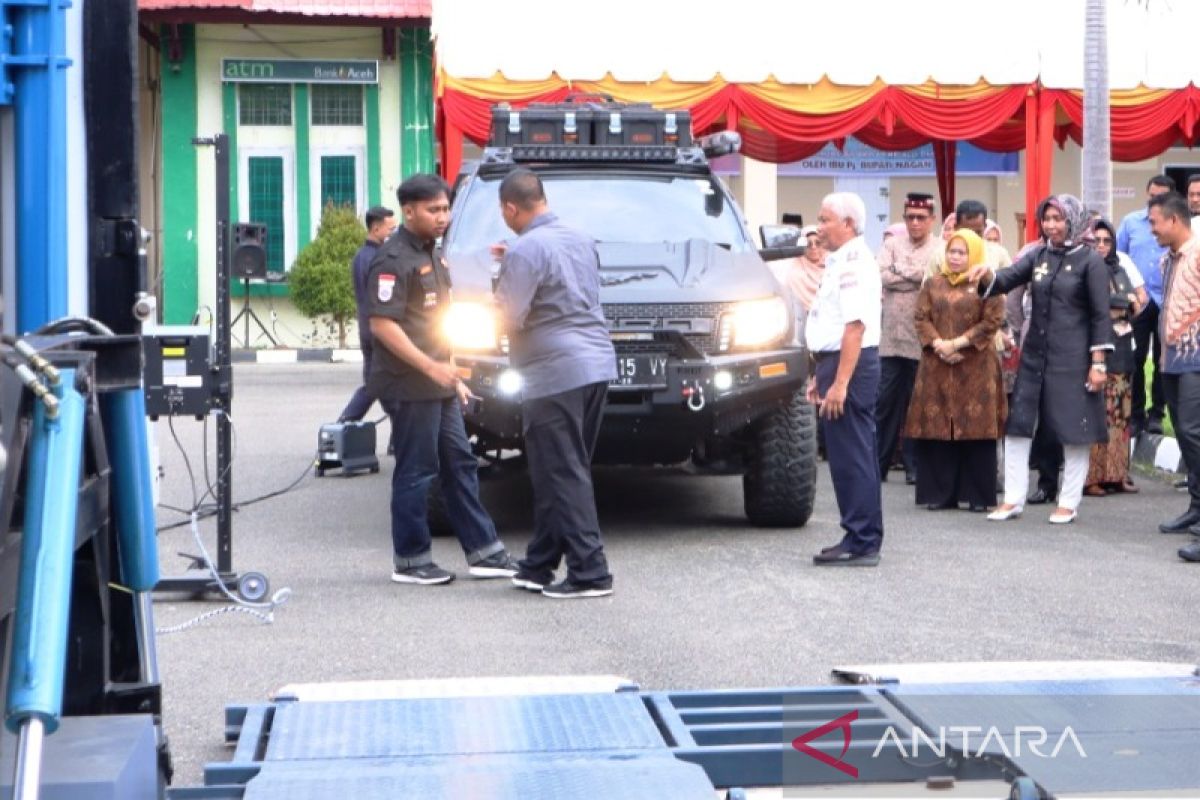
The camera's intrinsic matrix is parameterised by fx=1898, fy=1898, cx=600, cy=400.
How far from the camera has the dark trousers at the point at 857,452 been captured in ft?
29.6

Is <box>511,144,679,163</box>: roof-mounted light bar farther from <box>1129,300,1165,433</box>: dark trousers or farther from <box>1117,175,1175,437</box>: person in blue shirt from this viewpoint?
<box>1129,300,1165,433</box>: dark trousers

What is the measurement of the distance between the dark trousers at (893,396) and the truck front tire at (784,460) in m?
2.17

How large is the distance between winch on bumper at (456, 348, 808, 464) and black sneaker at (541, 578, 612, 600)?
1.28 meters

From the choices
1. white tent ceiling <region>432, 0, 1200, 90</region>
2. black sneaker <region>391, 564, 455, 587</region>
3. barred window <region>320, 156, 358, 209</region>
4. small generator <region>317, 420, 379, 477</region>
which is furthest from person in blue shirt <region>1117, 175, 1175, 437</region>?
barred window <region>320, 156, 358, 209</region>

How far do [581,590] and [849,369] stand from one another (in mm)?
1678

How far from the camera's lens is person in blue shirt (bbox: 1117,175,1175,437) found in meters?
12.8

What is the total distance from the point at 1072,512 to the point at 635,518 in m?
2.46

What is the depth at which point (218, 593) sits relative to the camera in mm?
8367

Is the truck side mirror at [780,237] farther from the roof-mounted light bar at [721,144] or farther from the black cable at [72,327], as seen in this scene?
the black cable at [72,327]

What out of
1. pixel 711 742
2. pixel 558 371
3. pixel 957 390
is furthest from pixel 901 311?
pixel 711 742

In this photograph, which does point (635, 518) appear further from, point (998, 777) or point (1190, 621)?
point (998, 777)

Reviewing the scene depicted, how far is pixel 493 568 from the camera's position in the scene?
350 inches

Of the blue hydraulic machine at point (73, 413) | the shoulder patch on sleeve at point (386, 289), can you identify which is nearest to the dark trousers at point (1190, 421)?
the shoulder patch on sleeve at point (386, 289)

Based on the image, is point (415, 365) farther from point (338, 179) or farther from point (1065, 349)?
point (338, 179)
